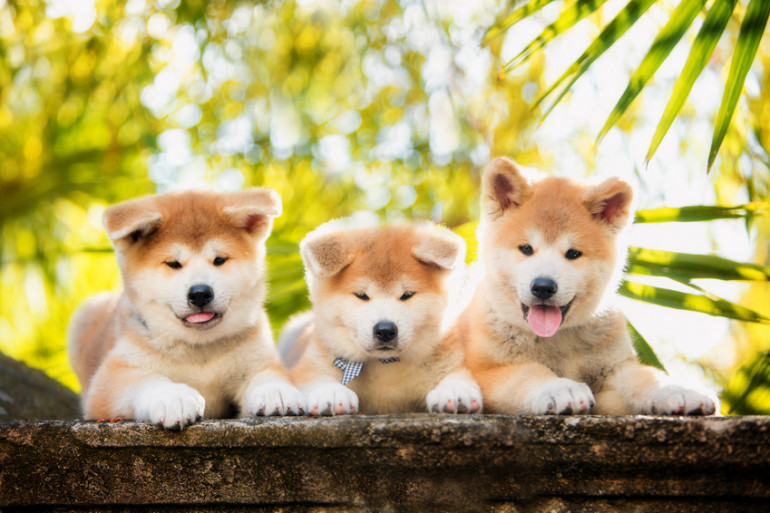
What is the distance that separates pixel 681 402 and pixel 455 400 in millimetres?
765

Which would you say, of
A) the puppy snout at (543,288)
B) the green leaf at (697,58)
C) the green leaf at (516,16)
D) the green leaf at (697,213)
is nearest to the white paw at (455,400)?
the puppy snout at (543,288)

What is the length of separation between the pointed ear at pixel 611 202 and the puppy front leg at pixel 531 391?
2.26ft

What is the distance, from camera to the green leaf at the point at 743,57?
2656 millimetres

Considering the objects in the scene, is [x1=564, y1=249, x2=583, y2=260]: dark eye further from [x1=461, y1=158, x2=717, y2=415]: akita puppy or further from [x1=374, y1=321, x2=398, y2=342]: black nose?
[x1=374, y1=321, x2=398, y2=342]: black nose

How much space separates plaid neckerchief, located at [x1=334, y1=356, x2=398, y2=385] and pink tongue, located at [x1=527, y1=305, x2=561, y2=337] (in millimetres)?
614

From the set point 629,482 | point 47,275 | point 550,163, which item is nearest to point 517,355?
point 629,482

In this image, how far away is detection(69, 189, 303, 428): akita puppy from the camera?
2.74 m

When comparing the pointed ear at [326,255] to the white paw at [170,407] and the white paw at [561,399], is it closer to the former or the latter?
the white paw at [170,407]

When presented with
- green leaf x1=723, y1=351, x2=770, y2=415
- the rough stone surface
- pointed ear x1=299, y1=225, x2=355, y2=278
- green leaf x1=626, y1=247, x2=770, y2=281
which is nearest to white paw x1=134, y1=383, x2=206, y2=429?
pointed ear x1=299, y1=225, x2=355, y2=278

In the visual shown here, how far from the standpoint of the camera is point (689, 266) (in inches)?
132

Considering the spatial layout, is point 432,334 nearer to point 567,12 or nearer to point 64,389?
point 567,12

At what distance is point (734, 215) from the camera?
3.32 m

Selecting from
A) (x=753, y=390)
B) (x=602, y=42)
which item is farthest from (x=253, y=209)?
(x=753, y=390)

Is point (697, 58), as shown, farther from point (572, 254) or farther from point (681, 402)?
point (681, 402)
